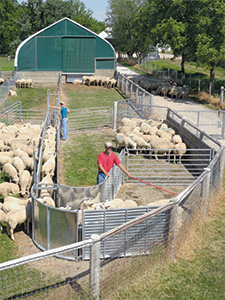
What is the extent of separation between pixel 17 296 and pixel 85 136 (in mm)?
13430

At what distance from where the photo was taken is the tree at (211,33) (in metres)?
26.8

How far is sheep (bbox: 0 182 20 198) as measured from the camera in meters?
11.7

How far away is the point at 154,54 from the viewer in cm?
7294

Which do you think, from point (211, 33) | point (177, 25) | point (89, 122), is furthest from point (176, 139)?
point (177, 25)

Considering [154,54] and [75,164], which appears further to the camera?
[154,54]

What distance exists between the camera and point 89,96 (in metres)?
31.2

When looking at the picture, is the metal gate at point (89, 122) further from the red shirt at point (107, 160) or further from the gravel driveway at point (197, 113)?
the red shirt at point (107, 160)

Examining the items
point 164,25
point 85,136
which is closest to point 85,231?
point 85,136

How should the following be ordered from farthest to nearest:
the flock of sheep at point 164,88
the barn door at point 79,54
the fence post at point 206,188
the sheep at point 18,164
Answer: the barn door at point 79,54 → the flock of sheep at point 164,88 → the sheep at point 18,164 → the fence post at point 206,188

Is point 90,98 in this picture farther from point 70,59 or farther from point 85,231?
point 85,231

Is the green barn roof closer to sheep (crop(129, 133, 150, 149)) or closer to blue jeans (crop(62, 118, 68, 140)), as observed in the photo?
blue jeans (crop(62, 118, 68, 140))

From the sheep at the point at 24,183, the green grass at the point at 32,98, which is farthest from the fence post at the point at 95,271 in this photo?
the green grass at the point at 32,98

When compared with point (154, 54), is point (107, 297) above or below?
below

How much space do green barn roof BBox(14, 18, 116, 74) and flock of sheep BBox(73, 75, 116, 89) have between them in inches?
79.3
